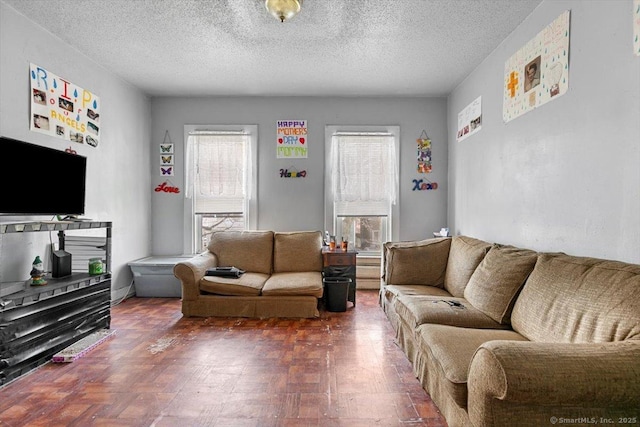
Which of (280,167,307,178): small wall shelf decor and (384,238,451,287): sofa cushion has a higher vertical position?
(280,167,307,178): small wall shelf decor

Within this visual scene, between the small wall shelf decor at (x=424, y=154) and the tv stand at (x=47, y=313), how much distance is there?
155 inches

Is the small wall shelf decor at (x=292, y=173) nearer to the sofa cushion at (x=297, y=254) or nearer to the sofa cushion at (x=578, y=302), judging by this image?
the sofa cushion at (x=297, y=254)

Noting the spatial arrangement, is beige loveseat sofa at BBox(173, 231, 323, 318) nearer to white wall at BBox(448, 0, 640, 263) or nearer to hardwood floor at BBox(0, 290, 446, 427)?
hardwood floor at BBox(0, 290, 446, 427)

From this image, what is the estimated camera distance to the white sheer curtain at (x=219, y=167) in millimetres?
5434

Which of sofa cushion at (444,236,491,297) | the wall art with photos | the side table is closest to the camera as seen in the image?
sofa cushion at (444,236,491,297)

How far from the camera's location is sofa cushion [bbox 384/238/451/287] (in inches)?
152

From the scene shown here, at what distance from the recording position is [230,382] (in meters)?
2.57

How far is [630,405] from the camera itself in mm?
1377

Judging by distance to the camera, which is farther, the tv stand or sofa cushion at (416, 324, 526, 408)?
the tv stand

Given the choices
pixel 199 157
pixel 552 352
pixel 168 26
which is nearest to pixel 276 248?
pixel 199 157

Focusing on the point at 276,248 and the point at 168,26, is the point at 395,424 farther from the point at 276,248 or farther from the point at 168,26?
the point at 168,26

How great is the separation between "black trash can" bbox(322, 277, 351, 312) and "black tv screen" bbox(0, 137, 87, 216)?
254 cm

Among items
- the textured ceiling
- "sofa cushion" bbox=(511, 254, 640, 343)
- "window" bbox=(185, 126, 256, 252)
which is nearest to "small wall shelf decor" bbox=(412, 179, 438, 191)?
the textured ceiling

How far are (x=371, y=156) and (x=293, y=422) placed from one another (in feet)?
13.0
